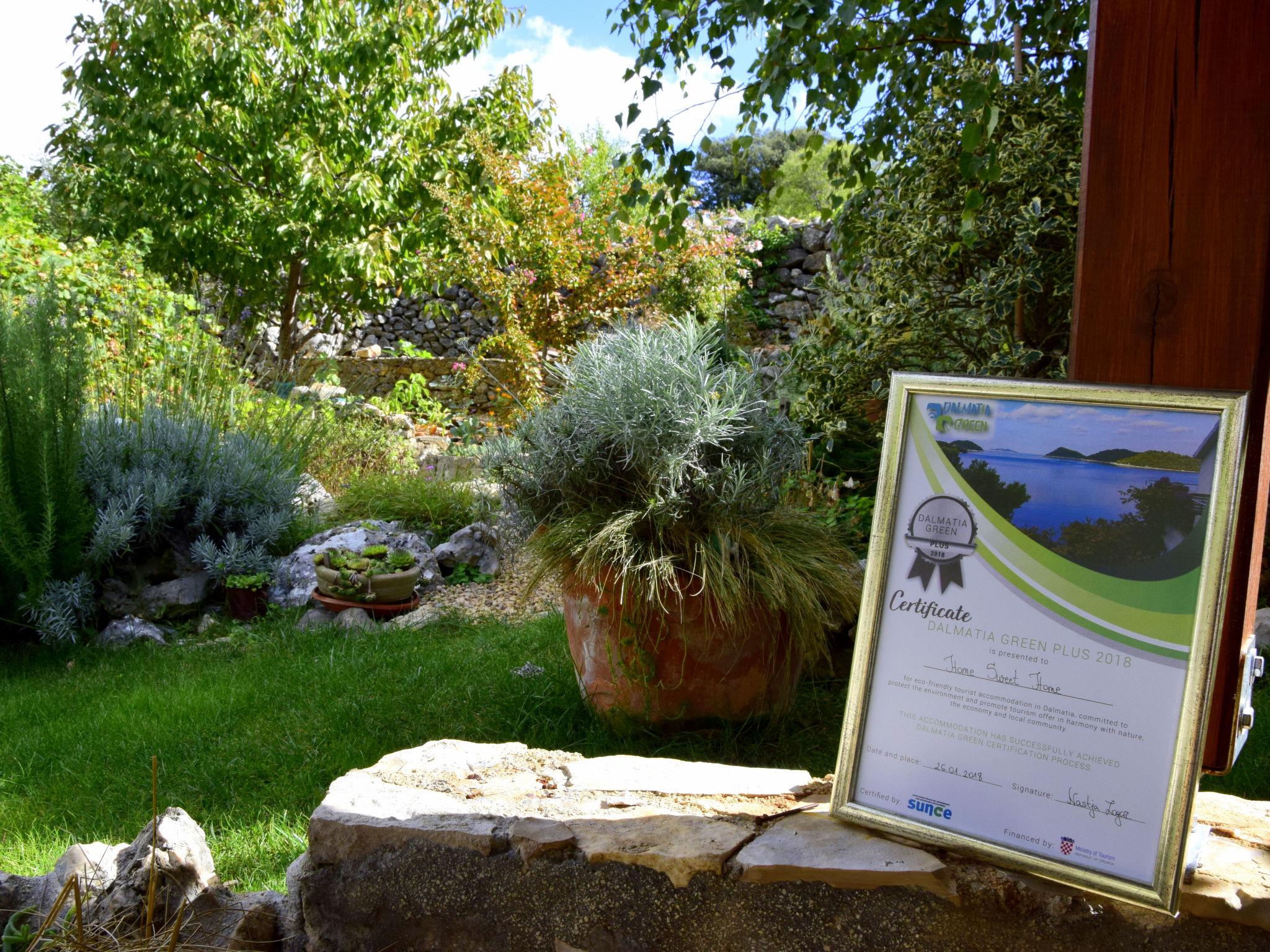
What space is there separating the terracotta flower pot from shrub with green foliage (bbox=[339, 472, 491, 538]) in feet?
9.68

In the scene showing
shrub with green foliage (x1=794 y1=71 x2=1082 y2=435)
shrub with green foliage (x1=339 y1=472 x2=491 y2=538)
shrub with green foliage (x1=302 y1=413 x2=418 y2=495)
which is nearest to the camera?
shrub with green foliage (x1=794 y1=71 x2=1082 y2=435)

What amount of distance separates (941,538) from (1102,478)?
0.23 m

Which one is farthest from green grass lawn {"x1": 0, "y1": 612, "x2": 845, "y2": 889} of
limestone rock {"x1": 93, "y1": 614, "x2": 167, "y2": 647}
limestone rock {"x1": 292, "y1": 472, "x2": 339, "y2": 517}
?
limestone rock {"x1": 292, "y1": 472, "x2": 339, "y2": 517}

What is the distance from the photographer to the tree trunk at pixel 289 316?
9281mm

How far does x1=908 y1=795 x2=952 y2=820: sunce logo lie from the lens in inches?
52.8

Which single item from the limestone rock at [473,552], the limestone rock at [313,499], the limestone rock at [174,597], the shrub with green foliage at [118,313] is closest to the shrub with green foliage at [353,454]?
the limestone rock at [313,499]

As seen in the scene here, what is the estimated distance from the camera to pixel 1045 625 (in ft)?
4.24

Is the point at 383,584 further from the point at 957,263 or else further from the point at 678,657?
the point at 957,263

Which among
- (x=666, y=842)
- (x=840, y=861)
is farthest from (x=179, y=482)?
(x=840, y=861)

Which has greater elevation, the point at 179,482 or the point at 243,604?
the point at 179,482

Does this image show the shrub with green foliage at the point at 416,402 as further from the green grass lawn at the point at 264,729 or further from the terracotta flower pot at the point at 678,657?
the terracotta flower pot at the point at 678,657

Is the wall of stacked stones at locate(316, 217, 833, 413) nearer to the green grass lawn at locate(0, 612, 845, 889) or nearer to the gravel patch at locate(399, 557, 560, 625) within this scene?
the gravel patch at locate(399, 557, 560, 625)

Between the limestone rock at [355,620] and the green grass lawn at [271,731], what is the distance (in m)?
0.29
